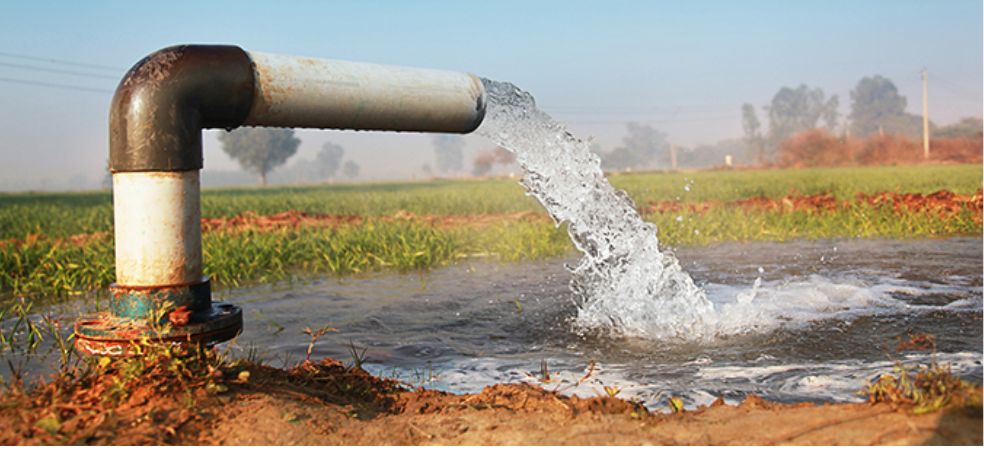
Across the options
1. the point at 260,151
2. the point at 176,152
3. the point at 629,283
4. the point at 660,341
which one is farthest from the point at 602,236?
the point at 260,151

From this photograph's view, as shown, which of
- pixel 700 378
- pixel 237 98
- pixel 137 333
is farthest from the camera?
pixel 700 378

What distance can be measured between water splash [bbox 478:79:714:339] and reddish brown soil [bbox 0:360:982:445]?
186 cm

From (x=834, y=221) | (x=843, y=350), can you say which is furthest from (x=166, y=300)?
(x=834, y=221)

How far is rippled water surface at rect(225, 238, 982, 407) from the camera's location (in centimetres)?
341

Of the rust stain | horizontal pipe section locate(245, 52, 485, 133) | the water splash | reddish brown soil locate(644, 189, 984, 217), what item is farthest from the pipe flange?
reddish brown soil locate(644, 189, 984, 217)

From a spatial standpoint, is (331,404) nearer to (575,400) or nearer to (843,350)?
(575,400)

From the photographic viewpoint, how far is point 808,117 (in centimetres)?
11250

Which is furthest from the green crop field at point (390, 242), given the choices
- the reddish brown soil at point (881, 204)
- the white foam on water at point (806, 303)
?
the white foam on water at point (806, 303)

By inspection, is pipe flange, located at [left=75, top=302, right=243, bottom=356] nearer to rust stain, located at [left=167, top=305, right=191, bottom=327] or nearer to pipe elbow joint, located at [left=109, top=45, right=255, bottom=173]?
rust stain, located at [left=167, top=305, right=191, bottom=327]

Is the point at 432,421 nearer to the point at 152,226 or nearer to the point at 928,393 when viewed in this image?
the point at 152,226

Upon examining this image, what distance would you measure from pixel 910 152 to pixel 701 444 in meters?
59.5

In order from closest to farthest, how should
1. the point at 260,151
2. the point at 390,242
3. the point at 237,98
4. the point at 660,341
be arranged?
the point at 237,98 < the point at 660,341 < the point at 390,242 < the point at 260,151

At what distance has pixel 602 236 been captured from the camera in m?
5.18

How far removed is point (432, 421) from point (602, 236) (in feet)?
9.78
